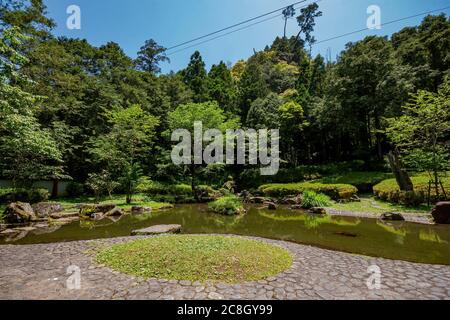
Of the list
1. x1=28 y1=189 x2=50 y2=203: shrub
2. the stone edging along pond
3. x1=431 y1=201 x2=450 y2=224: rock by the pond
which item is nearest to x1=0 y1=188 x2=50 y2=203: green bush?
x1=28 y1=189 x2=50 y2=203: shrub

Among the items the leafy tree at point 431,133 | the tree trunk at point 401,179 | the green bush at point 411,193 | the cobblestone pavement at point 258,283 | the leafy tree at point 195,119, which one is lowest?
the cobblestone pavement at point 258,283

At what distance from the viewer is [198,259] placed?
509cm

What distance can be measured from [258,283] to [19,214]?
11.5 metres

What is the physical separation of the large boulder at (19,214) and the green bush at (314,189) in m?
15.0

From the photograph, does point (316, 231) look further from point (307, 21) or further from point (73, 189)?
point (307, 21)

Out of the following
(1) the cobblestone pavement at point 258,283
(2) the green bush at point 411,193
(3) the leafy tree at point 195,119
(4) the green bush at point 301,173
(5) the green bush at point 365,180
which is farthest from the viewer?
(4) the green bush at point 301,173

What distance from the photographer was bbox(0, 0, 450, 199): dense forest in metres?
16.3

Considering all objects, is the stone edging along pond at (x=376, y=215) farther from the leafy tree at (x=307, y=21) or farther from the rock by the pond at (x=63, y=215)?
the leafy tree at (x=307, y=21)

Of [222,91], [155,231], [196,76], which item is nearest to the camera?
[155,231]

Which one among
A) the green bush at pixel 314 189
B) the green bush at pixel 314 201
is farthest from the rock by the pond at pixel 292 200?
the green bush at pixel 314 189

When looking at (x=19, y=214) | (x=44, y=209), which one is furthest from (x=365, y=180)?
(x=19, y=214)

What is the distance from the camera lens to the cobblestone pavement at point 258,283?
12.6ft
